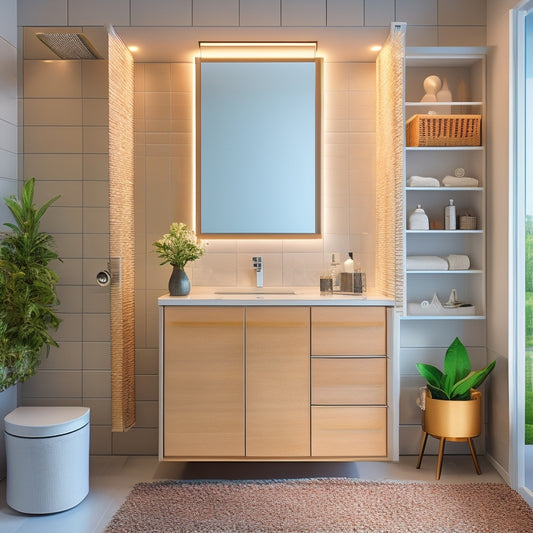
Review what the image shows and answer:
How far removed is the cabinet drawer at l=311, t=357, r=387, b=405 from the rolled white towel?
0.73 m

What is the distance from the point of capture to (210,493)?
9.29ft

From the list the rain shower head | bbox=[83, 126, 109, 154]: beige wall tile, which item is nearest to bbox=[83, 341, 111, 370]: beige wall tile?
bbox=[83, 126, 109, 154]: beige wall tile

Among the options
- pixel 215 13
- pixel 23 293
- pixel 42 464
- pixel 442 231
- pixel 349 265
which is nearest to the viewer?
pixel 42 464

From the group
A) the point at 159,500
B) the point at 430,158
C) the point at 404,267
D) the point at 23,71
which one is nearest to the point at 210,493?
the point at 159,500

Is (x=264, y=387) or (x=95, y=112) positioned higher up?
(x=95, y=112)

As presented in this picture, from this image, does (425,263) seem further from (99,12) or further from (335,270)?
(99,12)

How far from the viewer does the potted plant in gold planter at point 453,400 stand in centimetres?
298

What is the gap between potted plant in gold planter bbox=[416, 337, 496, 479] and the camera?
2.98 metres

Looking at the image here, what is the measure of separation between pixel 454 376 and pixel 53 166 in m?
2.64

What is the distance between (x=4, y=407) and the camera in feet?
10.3

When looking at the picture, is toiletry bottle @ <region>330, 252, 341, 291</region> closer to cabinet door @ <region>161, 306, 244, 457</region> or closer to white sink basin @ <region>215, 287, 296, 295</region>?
white sink basin @ <region>215, 287, 296, 295</region>

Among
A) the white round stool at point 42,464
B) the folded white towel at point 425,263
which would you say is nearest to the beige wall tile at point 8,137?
the white round stool at point 42,464

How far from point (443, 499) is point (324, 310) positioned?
110 centimetres

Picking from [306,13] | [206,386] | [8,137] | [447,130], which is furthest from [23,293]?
[447,130]
